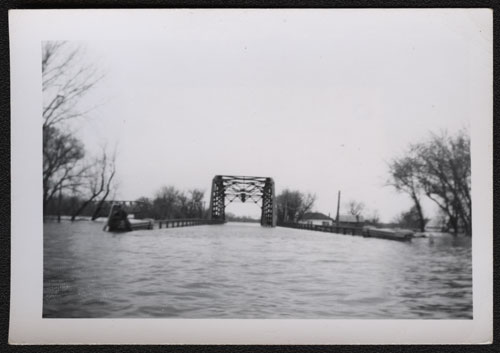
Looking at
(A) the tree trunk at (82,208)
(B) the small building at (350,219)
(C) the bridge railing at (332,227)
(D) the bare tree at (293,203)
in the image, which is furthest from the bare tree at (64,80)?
(B) the small building at (350,219)

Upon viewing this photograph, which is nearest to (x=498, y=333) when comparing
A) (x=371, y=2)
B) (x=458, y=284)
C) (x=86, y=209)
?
(x=458, y=284)

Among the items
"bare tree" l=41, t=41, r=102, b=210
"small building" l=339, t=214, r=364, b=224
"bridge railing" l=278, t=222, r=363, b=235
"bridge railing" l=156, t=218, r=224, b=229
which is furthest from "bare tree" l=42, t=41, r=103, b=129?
"small building" l=339, t=214, r=364, b=224

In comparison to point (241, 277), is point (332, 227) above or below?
above

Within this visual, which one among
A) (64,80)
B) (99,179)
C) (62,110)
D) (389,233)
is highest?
(64,80)

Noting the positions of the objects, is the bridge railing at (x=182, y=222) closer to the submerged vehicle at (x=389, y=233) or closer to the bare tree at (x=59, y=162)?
the bare tree at (x=59, y=162)

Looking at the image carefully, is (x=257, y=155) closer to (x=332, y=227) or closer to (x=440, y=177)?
(x=332, y=227)

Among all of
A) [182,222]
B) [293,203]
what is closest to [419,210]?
[293,203]
